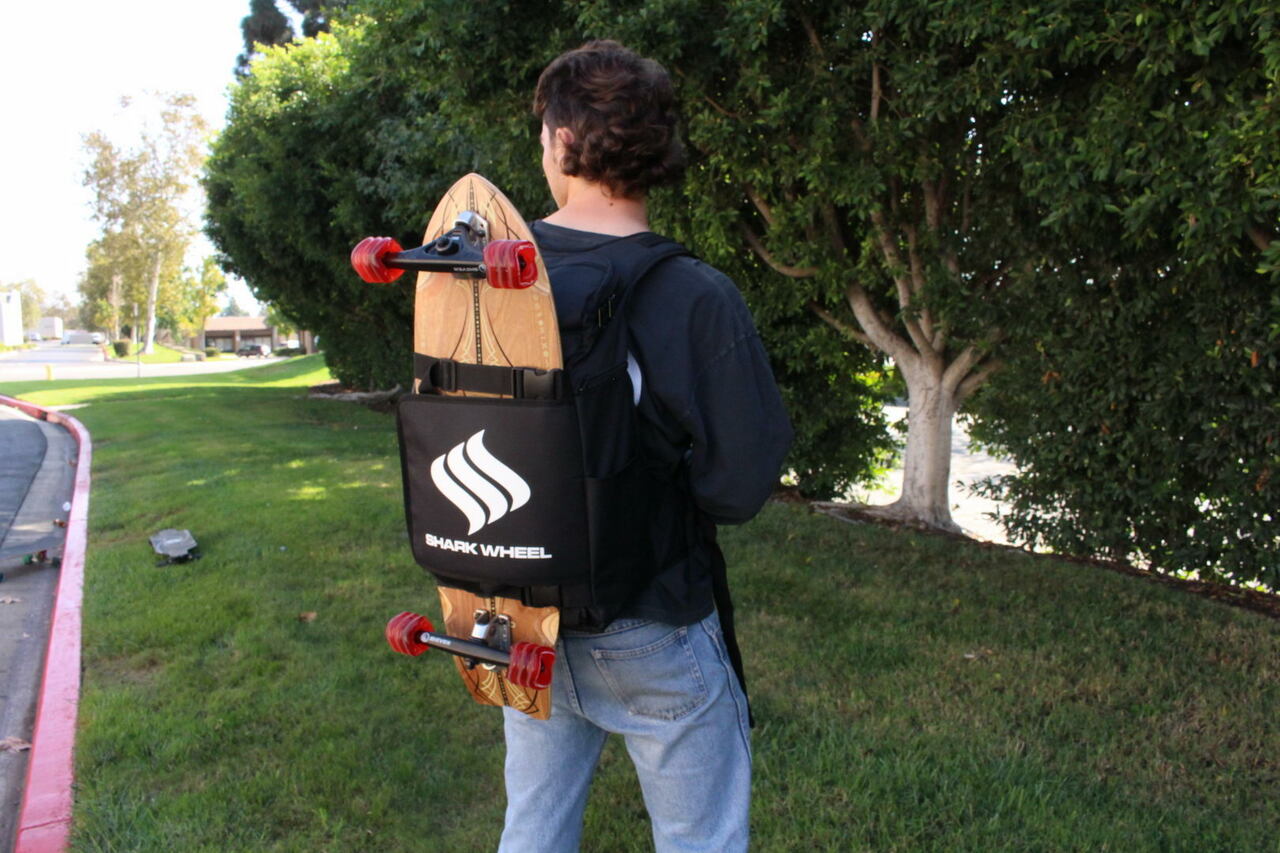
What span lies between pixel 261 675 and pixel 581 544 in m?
3.25

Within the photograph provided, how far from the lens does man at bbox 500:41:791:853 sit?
5.06 ft

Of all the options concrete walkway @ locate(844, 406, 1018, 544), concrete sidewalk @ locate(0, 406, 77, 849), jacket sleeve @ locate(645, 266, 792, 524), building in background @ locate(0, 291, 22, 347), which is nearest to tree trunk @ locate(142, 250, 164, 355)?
building in background @ locate(0, 291, 22, 347)

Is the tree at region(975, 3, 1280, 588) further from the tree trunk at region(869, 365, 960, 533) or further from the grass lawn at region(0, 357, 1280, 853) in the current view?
the tree trunk at region(869, 365, 960, 533)

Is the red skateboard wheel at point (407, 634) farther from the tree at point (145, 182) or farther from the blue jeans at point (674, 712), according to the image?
the tree at point (145, 182)

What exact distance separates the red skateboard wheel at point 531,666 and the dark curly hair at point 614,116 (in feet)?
2.50

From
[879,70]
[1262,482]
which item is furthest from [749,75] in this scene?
[1262,482]

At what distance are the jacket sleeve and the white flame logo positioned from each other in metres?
0.27

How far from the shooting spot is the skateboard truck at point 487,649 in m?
1.55

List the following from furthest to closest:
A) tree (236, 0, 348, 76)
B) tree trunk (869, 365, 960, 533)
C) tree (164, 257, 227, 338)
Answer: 1. tree (164, 257, 227, 338)
2. tree (236, 0, 348, 76)
3. tree trunk (869, 365, 960, 533)

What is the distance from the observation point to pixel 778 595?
5195 mm

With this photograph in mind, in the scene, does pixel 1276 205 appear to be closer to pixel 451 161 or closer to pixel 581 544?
pixel 581 544

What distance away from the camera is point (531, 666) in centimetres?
155

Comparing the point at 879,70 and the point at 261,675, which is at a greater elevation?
the point at 879,70

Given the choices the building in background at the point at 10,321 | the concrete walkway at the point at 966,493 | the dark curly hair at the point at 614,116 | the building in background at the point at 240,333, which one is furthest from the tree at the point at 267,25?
the building in background at the point at 240,333
